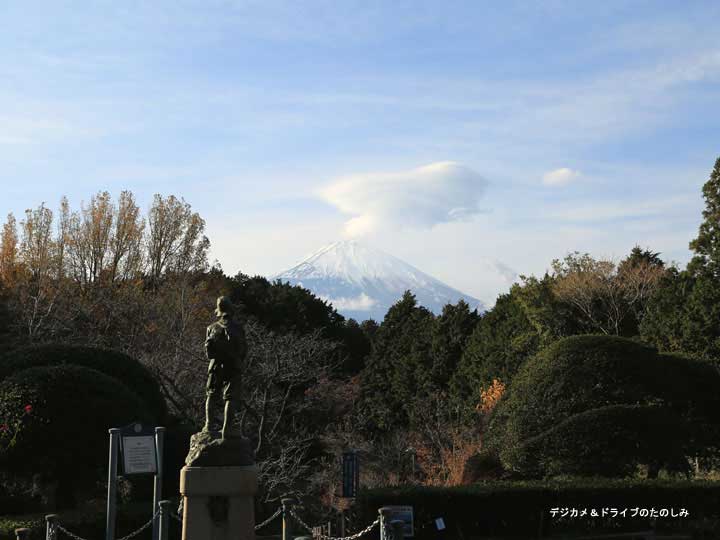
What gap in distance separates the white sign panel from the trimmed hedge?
5344mm

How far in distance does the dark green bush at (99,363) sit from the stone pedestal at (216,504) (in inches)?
327

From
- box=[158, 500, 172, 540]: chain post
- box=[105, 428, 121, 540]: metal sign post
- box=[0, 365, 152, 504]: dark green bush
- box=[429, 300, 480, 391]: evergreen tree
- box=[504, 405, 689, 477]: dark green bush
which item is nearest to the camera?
box=[158, 500, 172, 540]: chain post

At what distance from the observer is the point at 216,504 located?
34.8 feet

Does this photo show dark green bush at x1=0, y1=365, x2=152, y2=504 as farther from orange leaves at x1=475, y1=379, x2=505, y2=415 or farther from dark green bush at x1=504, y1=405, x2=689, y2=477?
orange leaves at x1=475, y1=379, x2=505, y2=415

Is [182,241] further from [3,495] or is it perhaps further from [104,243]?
[3,495]

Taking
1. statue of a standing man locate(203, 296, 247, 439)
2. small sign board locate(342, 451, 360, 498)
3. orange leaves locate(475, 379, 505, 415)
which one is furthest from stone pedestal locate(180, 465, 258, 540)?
orange leaves locate(475, 379, 505, 415)

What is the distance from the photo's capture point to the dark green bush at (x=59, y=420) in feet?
54.3

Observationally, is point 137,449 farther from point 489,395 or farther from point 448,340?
point 448,340

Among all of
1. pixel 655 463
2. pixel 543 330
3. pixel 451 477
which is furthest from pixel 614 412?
pixel 543 330

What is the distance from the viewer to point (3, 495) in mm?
19109

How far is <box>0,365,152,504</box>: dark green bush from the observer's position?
54.3ft

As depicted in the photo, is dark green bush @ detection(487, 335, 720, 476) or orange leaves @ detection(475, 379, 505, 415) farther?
orange leaves @ detection(475, 379, 505, 415)

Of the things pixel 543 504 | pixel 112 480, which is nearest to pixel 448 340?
pixel 543 504

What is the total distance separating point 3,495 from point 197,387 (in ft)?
21.2
